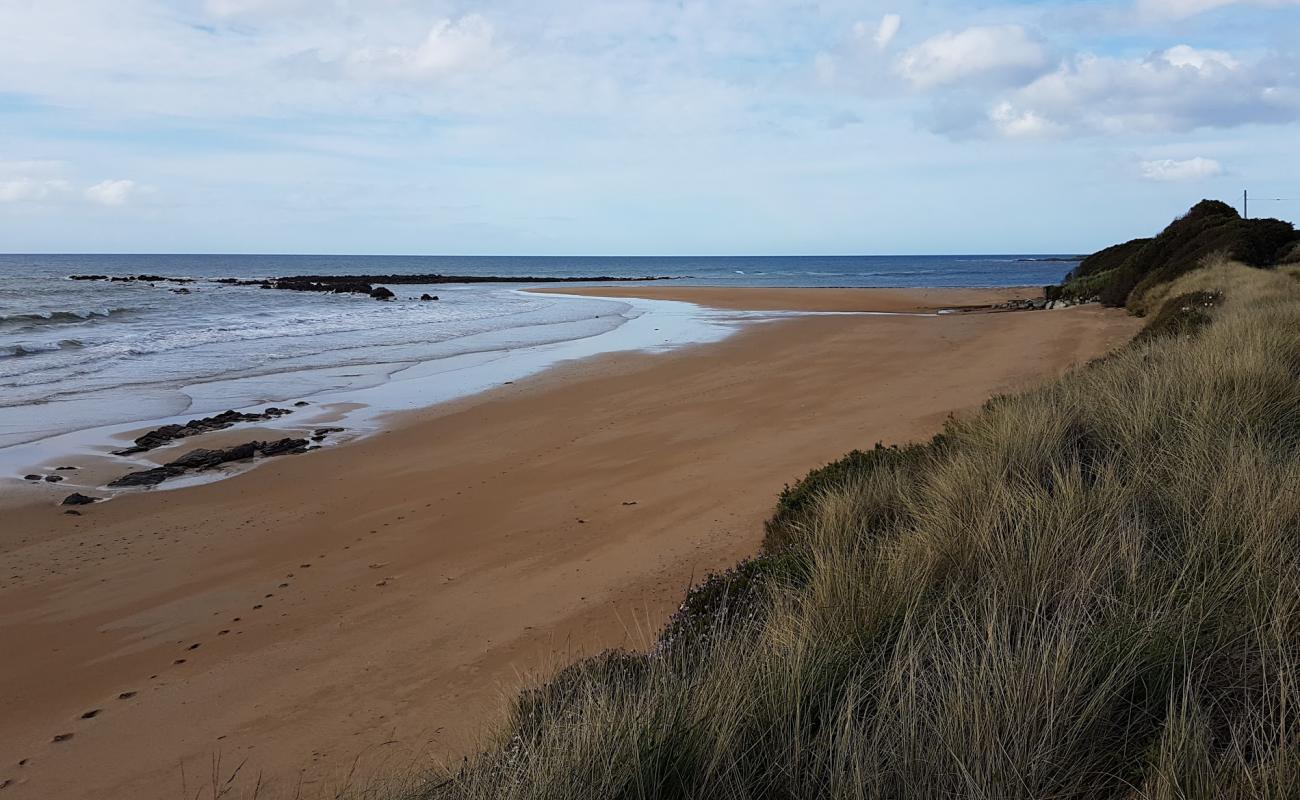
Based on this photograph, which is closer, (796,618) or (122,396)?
→ (796,618)

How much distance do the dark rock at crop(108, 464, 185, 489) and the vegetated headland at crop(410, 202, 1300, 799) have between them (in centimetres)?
Result: 709

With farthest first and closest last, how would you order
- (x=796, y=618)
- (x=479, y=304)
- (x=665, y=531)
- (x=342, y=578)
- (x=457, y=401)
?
(x=479, y=304) < (x=457, y=401) < (x=665, y=531) < (x=342, y=578) < (x=796, y=618)

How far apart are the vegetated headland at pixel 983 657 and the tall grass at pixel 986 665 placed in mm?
11

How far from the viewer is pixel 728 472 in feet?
27.9

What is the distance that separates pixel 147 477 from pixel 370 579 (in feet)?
14.9

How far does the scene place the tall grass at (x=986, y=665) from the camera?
2.36m

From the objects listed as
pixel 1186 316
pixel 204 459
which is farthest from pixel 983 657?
pixel 1186 316

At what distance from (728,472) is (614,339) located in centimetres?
1536

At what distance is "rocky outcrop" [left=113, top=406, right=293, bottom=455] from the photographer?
1077 centimetres

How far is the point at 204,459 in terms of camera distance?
32.7 ft

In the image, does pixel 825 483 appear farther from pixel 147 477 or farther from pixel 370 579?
pixel 147 477

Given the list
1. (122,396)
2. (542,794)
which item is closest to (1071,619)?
(542,794)

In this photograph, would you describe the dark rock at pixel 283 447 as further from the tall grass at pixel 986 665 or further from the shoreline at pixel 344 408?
the tall grass at pixel 986 665

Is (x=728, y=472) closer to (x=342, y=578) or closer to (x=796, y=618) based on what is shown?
(x=342, y=578)
